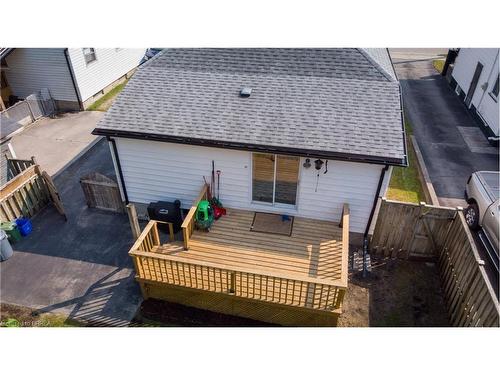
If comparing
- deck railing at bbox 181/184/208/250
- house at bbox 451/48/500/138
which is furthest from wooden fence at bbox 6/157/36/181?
house at bbox 451/48/500/138

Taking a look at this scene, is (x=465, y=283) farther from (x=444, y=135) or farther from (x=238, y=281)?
(x=444, y=135)

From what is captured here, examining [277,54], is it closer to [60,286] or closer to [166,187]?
A: [166,187]

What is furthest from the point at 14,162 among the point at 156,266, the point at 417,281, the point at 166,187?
the point at 417,281

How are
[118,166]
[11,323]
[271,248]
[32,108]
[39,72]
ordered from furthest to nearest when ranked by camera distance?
[39,72] → [32,108] → [118,166] → [271,248] → [11,323]

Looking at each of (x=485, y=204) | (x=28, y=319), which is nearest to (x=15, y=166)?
(x=28, y=319)

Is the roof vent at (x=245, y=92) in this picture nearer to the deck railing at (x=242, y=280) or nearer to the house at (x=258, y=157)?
the house at (x=258, y=157)
